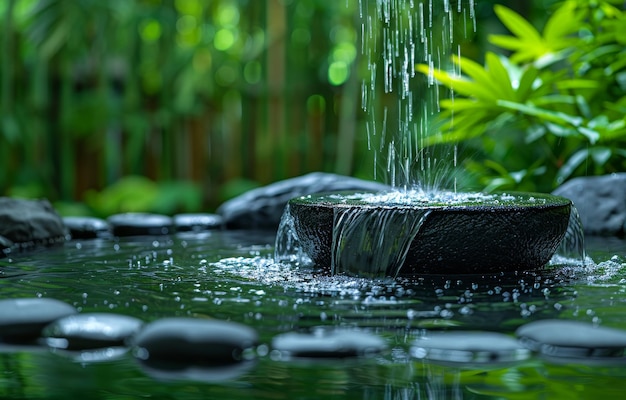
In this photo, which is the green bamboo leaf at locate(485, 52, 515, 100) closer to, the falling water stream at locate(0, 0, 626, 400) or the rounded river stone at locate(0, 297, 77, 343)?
the falling water stream at locate(0, 0, 626, 400)

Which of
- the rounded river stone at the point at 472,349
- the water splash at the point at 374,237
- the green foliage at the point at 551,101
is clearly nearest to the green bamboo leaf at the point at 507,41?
the green foliage at the point at 551,101

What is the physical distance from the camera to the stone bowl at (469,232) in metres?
3.55

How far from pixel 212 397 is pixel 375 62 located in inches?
341

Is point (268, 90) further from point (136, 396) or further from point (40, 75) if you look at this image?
point (136, 396)

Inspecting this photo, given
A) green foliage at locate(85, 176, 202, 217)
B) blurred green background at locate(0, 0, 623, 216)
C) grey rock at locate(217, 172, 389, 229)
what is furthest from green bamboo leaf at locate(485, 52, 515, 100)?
green foliage at locate(85, 176, 202, 217)

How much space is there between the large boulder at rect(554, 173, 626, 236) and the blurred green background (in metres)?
3.79

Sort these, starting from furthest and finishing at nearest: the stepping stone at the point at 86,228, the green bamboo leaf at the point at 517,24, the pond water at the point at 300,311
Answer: the green bamboo leaf at the point at 517,24
the stepping stone at the point at 86,228
the pond water at the point at 300,311

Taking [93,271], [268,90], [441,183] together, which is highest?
[268,90]

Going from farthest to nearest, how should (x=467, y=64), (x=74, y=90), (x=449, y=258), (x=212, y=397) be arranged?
(x=74, y=90) → (x=467, y=64) → (x=449, y=258) → (x=212, y=397)

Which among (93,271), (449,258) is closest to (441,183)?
(449,258)

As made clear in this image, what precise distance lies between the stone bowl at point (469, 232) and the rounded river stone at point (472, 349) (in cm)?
118

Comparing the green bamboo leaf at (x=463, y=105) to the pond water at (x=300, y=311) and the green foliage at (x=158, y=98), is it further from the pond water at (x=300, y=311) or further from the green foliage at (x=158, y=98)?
the green foliage at (x=158, y=98)

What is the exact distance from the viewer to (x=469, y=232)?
3570mm

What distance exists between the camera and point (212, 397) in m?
2.02
